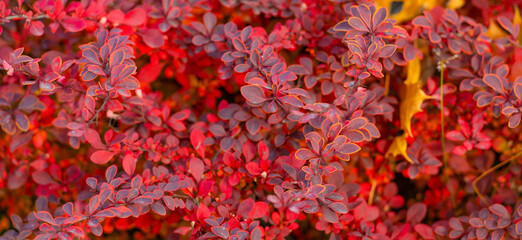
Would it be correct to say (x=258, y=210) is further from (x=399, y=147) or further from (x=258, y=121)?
(x=399, y=147)

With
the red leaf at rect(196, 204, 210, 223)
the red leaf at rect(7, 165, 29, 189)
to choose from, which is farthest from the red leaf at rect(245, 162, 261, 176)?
the red leaf at rect(7, 165, 29, 189)

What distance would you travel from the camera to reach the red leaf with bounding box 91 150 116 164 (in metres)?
0.90

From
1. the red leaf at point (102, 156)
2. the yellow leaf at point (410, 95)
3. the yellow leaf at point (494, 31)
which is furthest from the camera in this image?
the yellow leaf at point (494, 31)

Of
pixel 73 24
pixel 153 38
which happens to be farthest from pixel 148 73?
pixel 73 24

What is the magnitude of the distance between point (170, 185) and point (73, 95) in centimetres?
31

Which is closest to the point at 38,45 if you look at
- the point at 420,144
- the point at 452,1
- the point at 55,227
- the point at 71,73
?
the point at 71,73

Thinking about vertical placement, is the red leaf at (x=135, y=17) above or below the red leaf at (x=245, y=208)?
above

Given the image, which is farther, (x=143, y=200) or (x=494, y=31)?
(x=494, y=31)

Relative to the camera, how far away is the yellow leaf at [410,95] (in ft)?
3.43

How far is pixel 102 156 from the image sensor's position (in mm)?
911

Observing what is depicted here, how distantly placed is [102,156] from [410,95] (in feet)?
2.52

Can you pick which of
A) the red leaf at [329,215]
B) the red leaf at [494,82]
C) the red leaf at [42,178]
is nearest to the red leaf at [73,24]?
the red leaf at [42,178]

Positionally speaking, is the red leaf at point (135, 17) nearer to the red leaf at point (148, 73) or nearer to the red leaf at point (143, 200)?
the red leaf at point (148, 73)

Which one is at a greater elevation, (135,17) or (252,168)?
(135,17)
